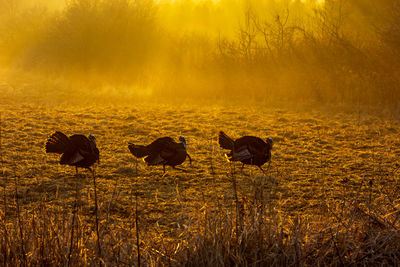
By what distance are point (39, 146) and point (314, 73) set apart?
10.7 metres

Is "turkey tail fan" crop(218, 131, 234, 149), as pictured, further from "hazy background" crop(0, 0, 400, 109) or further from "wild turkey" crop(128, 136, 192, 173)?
"hazy background" crop(0, 0, 400, 109)

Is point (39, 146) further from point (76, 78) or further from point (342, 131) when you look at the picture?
point (76, 78)

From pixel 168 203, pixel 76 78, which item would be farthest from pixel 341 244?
pixel 76 78

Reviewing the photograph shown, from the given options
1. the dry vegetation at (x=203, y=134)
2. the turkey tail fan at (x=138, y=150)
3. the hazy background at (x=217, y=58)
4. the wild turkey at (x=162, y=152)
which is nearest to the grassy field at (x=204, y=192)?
the dry vegetation at (x=203, y=134)

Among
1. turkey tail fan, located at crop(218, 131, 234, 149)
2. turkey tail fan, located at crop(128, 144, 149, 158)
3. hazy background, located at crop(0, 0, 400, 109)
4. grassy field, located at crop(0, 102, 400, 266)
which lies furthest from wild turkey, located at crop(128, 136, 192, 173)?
hazy background, located at crop(0, 0, 400, 109)

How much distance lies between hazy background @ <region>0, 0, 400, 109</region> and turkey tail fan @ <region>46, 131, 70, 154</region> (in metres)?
10.4

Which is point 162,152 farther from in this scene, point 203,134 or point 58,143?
point 203,134

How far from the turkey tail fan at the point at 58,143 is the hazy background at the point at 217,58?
10446 millimetres

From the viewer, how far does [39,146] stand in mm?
8125

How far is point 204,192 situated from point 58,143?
7.25ft

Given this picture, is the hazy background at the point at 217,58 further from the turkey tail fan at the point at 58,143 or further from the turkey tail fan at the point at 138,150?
the turkey tail fan at the point at 58,143

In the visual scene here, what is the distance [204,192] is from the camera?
5633 millimetres

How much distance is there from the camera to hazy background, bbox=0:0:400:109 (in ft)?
46.4

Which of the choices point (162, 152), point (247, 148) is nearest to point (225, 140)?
point (247, 148)
